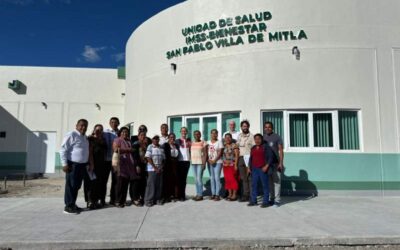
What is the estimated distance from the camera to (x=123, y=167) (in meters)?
7.49

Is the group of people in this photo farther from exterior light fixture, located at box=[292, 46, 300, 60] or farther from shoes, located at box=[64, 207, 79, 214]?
exterior light fixture, located at box=[292, 46, 300, 60]

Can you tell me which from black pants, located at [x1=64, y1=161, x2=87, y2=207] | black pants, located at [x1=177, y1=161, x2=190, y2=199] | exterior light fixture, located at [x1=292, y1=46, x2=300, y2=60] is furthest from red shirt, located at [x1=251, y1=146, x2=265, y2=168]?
black pants, located at [x1=64, y1=161, x2=87, y2=207]

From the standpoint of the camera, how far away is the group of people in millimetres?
7051

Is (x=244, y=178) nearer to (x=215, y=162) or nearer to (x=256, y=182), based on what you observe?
(x=256, y=182)

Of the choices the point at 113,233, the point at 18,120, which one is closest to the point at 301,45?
the point at 113,233

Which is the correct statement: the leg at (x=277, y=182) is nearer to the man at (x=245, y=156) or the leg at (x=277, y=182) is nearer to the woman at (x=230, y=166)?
the man at (x=245, y=156)

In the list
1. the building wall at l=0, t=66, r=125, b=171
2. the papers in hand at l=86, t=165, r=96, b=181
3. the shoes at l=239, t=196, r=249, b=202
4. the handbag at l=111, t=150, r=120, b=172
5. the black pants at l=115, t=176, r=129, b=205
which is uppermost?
the building wall at l=0, t=66, r=125, b=171

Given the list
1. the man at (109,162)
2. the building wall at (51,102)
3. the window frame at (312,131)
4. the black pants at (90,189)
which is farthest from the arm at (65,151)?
the building wall at (51,102)

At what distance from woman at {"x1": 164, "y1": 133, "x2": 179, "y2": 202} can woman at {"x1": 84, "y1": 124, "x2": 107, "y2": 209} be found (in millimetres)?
1466

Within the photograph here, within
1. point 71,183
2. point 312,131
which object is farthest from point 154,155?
point 312,131

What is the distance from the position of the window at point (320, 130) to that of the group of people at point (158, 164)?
1.29 metres

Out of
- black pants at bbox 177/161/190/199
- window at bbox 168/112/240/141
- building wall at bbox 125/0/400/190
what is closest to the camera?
black pants at bbox 177/161/190/199

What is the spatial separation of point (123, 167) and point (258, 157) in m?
3.07

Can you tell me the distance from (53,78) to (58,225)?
11940mm
